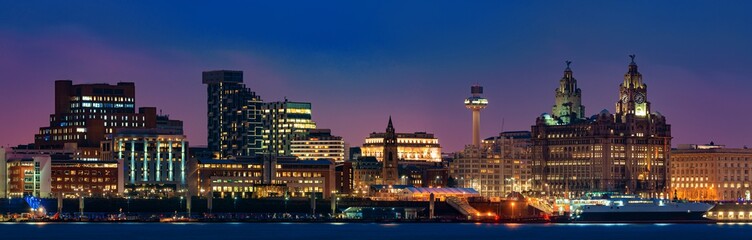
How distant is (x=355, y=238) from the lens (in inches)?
7781

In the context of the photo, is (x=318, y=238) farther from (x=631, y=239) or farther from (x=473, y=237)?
(x=631, y=239)

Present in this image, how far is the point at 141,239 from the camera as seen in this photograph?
19450 cm

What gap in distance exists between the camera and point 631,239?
19938 cm

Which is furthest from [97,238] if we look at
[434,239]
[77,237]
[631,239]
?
[631,239]

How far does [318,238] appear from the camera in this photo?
198 metres

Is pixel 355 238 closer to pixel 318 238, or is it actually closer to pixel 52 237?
pixel 318 238

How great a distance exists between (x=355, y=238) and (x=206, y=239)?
1548 cm

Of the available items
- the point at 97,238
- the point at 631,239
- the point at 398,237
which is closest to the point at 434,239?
the point at 398,237

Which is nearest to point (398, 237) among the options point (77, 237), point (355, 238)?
point (355, 238)

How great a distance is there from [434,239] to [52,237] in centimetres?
3958

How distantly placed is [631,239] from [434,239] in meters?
20.9

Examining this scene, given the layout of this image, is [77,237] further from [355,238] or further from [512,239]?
[512,239]

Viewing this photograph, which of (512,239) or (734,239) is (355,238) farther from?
(734,239)

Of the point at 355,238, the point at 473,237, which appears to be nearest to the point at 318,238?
the point at 355,238
